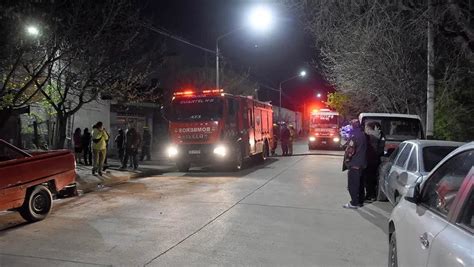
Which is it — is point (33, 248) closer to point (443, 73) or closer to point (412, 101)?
point (443, 73)

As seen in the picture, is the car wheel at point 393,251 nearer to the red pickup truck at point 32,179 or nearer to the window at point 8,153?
the red pickup truck at point 32,179

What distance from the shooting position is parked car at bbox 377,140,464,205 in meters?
8.24

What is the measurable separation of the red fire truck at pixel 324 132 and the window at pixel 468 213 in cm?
3003

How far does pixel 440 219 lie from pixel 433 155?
5184 millimetres

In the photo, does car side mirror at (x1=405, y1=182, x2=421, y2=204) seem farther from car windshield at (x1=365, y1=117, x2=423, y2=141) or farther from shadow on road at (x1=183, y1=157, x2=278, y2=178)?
shadow on road at (x1=183, y1=157, x2=278, y2=178)

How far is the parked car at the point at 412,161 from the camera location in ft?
27.0

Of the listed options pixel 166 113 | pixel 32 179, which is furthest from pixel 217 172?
pixel 32 179

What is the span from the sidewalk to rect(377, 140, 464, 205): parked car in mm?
7723

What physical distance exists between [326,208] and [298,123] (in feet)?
233

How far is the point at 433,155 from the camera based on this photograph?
28.0 feet

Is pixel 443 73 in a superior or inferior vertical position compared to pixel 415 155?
superior

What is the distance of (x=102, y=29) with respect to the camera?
1455cm

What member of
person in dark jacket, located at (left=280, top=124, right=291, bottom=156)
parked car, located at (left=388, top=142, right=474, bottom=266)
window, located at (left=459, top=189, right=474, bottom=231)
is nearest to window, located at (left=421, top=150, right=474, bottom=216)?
→ parked car, located at (left=388, top=142, right=474, bottom=266)

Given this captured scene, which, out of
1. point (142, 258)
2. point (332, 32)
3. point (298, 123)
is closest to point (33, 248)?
point (142, 258)
